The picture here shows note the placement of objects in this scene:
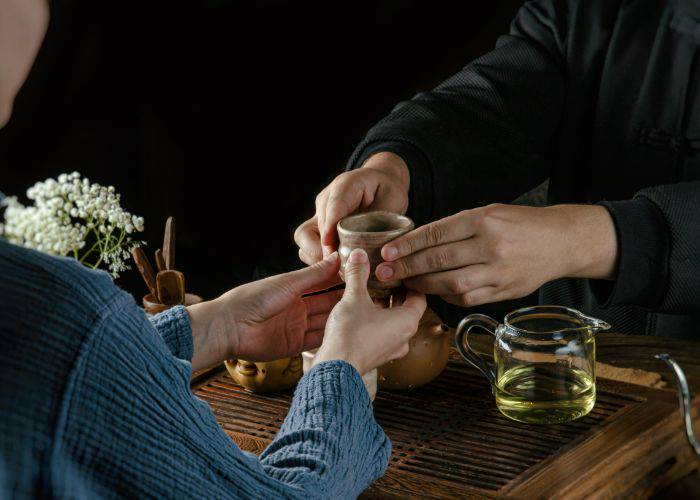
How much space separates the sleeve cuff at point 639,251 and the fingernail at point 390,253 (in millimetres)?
566

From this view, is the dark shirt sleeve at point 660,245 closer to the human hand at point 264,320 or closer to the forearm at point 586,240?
the forearm at point 586,240

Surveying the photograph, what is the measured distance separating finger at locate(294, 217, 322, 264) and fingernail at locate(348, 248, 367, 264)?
0.95 feet

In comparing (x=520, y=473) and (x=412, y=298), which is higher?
(x=412, y=298)

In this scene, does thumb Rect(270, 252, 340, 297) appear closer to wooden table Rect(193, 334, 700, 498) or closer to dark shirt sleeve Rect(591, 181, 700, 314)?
wooden table Rect(193, 334, 700, 498)

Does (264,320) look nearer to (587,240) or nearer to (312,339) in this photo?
(312,339)

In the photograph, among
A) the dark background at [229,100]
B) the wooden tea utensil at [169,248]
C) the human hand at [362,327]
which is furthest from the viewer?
the dark background at [229,100]

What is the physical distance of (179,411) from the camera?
1124 millimetres

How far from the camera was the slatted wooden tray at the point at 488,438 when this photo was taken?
1.57 m

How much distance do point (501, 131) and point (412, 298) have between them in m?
0.91

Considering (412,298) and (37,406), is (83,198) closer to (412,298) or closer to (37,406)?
(412,298)

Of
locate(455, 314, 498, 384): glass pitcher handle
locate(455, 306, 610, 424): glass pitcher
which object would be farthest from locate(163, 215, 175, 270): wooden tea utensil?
locate(455, 306, 610, 424): glass pitcher

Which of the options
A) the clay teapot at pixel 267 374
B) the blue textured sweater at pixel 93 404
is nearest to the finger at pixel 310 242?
the clay teapot at pixel 267 374

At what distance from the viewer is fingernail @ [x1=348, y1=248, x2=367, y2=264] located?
5.78 ft

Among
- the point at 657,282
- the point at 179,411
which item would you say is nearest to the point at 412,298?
the point at 657,282
